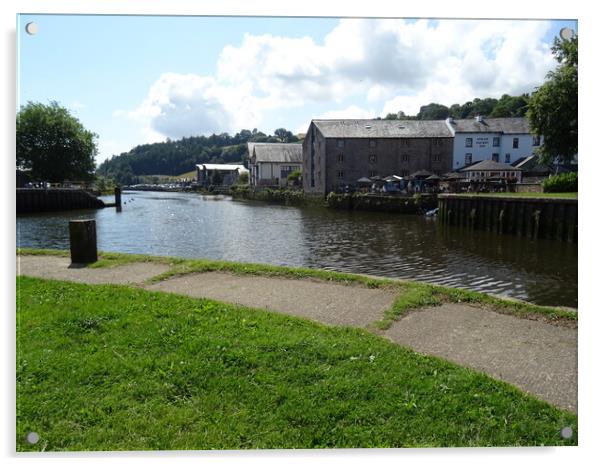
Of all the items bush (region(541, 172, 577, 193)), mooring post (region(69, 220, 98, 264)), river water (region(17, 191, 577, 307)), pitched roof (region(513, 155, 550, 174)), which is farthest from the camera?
pitched roof (region(513, 155, 550, 174))

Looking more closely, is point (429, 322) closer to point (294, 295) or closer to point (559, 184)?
point (294, 295)

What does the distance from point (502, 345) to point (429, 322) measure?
104 cm

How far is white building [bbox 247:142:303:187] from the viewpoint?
93375mm

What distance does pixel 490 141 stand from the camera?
60.3 meters

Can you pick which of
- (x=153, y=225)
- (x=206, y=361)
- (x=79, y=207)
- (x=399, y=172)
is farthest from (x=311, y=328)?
(x=399, y=172)

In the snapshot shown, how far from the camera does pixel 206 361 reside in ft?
15.3

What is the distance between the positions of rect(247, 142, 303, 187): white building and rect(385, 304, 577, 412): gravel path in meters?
87.4

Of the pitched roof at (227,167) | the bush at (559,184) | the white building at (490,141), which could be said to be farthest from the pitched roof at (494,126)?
the pitched roof at (227,167)

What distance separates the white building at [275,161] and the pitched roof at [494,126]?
3844 cm

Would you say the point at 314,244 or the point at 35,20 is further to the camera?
the point at 314,244

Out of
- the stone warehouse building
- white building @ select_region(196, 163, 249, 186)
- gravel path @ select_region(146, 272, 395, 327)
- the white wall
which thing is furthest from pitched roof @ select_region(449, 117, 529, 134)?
gravel path @ select_region(146, 272, 395, 327)

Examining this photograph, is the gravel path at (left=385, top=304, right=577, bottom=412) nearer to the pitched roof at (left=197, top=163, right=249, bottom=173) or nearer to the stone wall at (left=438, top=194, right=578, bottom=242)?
the stone wall at (left=438, top=194, right=578, bottom=242)

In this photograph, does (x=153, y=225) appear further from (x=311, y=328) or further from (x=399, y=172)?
(x=399, y=172)

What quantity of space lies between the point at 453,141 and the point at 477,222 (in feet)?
111
